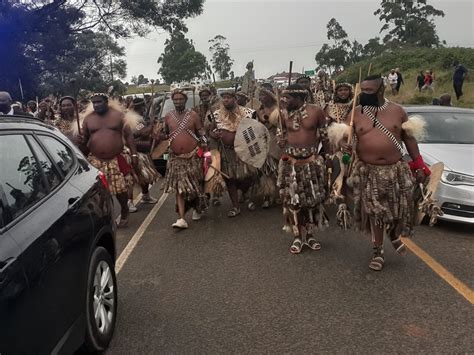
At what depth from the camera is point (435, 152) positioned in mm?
6715

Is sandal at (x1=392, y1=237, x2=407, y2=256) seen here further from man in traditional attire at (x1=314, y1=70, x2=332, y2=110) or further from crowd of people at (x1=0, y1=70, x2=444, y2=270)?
man in traditional attire at (x1=314, y1=70, x2=332, y2=110)

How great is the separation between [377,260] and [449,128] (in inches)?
132

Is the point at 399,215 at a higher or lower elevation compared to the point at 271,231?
higher

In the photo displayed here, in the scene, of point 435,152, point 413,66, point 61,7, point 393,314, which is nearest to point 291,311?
point 393,314

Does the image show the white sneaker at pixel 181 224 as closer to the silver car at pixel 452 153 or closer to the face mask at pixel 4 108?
the face mask at pixel 4 108

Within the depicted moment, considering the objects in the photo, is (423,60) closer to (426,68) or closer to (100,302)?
(426,68)

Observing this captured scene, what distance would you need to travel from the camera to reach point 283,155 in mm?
5910

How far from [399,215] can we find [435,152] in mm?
2137

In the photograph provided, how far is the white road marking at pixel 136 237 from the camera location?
5.74m

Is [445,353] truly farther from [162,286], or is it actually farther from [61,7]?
[61,7]

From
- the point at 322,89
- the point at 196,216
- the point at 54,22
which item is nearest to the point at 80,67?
the point at 54,22

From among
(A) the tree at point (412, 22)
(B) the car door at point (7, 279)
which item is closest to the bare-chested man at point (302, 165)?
(B) the car door at point (7, 279)

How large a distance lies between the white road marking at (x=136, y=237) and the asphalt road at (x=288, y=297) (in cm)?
8

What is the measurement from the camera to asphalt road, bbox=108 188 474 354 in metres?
3.69
